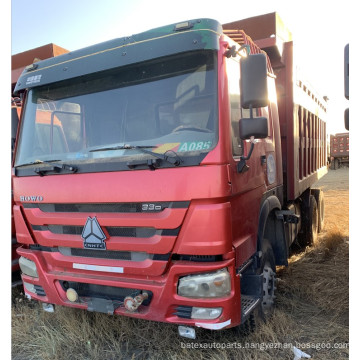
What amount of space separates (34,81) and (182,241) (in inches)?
80.0

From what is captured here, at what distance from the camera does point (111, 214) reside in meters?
2.62

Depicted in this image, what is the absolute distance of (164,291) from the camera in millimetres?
2463

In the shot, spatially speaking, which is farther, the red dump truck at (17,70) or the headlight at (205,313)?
the red dump truck at (17,70)

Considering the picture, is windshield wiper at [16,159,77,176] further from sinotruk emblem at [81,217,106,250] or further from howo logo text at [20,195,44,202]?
sinotruk emblem at [81,217,106,250]

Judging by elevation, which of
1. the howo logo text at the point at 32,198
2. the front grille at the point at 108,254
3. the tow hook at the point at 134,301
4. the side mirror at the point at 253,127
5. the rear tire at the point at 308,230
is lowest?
the rear tire at the point at 308,230

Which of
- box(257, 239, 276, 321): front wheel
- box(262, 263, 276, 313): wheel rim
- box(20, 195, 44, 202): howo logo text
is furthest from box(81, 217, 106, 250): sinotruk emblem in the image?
box(262, 263, 276, 313): wheel rim

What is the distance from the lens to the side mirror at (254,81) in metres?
2.39

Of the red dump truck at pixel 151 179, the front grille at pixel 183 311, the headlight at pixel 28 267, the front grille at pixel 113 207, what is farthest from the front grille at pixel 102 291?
the front grille at pixel 113 207

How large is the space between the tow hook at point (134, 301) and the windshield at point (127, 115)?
3.33 ft

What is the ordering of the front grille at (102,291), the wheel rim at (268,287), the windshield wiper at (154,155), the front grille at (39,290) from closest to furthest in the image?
the windshield wiper at (154,155)
the front grille at (102,291)
the front grille at (39,290)
the wheel rim at (268,287)

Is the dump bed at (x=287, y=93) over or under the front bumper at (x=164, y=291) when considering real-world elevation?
over

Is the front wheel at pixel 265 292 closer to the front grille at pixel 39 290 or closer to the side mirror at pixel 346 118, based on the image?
the side mirror at pixel 346 118

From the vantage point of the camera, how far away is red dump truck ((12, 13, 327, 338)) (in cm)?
238

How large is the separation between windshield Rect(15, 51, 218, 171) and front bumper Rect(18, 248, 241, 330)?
78 centimetres
